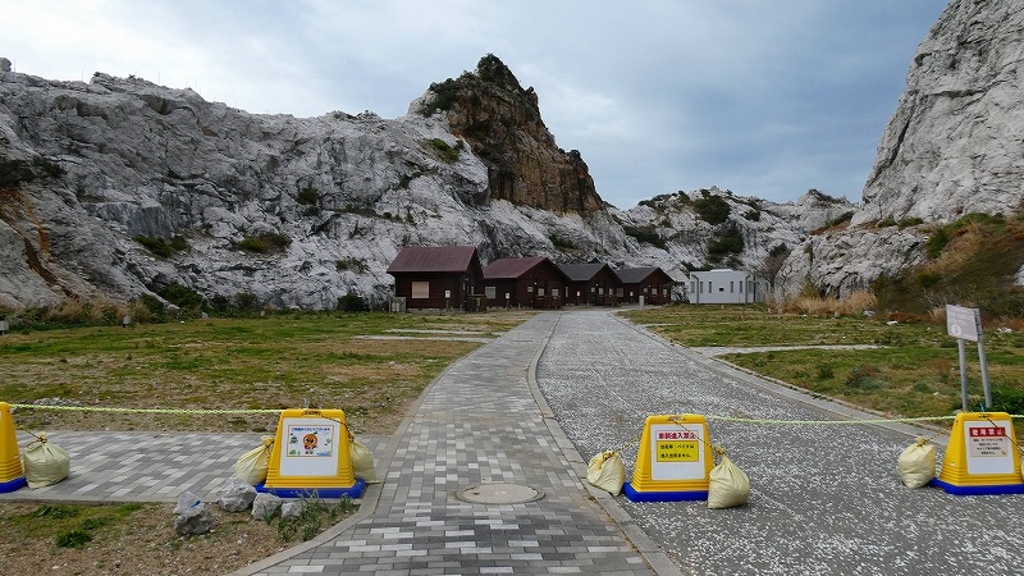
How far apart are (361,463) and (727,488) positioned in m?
4.26

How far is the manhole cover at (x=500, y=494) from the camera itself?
741cm

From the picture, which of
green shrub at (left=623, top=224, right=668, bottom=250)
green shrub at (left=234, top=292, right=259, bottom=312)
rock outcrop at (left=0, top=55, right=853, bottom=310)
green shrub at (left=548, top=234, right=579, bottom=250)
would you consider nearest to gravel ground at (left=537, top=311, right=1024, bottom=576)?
rock outcrop at (left=0, top=55, right=853, bottom=310)

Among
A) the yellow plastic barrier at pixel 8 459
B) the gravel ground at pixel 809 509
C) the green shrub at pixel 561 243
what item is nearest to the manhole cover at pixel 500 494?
the gravel ground at pixel 809 509

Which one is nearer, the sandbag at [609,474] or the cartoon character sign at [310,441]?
the cartoon character sign at [310,441]

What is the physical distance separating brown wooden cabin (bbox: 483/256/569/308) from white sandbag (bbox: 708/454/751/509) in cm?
6693

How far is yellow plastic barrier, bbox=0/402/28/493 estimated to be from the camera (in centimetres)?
757

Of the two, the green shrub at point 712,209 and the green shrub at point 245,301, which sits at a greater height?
the green shrub at point 712,209

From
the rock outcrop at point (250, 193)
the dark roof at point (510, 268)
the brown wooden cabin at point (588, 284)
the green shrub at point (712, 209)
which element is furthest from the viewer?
the green shrub at point (712, 209)

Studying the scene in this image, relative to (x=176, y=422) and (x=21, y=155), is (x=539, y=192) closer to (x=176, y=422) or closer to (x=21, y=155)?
(x=21, y=155)

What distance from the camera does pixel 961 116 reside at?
54.2m

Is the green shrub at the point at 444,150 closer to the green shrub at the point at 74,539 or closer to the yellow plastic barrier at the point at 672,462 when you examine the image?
the yellow plastic barrier at the point at 672,462

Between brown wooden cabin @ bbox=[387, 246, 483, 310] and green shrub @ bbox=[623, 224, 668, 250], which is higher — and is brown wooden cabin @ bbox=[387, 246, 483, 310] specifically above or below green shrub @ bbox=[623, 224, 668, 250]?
below

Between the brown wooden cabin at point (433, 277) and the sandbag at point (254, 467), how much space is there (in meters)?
53.9

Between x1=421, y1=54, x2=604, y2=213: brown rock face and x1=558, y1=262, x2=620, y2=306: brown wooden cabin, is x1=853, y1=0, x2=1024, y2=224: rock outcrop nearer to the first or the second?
x1=558, y1=262, x2=620, y2=306: brown wooden cabin
